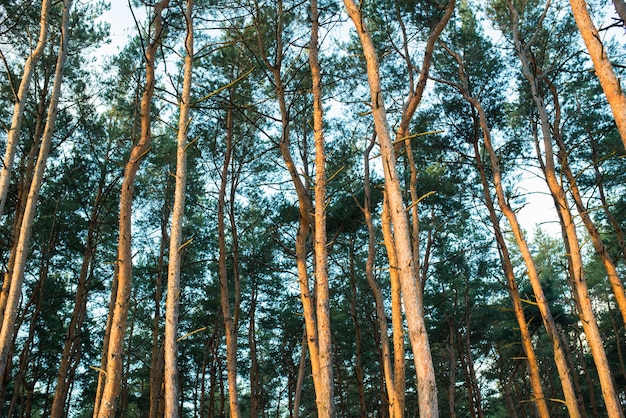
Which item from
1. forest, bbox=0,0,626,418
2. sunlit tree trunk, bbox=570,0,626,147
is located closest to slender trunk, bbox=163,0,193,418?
forest, bbox=0,0,626,418

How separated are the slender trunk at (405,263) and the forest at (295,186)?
0.07 feet

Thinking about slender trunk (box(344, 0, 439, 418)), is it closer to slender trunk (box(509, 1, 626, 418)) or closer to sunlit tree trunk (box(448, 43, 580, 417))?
slender trunk (box(509, 1, 626, 418))

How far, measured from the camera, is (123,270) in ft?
19.6

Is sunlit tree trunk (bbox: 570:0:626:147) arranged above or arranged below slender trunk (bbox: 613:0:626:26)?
below

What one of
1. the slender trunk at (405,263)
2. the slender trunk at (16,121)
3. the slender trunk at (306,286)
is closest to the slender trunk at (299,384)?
the slender trunk at (306,286)

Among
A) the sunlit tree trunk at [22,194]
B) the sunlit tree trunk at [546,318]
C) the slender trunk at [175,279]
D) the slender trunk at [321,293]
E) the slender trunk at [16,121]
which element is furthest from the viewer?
the sunlit tree trunk at [546,318]

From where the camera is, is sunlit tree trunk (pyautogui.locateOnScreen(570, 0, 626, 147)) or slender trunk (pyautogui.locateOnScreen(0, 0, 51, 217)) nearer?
sunlit tree trunk (pyautogui.locateOnScreen(570, 0, 626, 147))

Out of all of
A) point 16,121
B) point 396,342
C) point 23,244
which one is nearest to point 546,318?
point 396,342

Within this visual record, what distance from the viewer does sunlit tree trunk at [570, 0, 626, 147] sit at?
4.49 m

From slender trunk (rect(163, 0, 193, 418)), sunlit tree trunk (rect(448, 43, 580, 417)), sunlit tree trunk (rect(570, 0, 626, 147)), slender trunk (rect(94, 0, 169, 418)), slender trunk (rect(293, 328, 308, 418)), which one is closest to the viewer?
sunlit tree trunk (rect(570, 0, 626, 147))

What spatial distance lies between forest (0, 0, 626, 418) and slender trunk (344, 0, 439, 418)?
2cm

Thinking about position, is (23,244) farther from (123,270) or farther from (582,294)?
(582,294)

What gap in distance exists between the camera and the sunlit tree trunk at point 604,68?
177 inches

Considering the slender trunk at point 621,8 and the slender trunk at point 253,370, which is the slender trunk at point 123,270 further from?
the slender trunk at point 253,370
